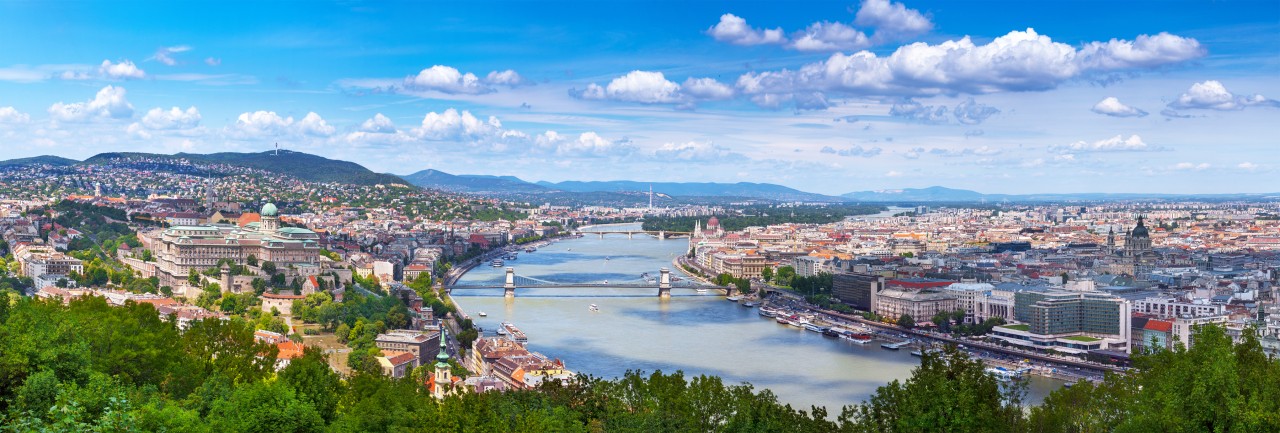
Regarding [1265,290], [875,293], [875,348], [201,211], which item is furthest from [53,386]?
[201,211]

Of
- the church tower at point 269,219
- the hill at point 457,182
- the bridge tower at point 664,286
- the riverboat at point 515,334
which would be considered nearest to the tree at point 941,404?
the riverboat at point 515,334

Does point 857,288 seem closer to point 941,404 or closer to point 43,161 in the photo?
point 941,404

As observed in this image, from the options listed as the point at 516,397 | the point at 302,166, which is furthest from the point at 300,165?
the point at 516,397

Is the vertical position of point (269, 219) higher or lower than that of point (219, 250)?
higher

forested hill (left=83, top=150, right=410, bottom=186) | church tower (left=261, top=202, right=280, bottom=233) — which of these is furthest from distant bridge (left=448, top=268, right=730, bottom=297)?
forested hill (left=83, top=150, right=410, bottom=186)

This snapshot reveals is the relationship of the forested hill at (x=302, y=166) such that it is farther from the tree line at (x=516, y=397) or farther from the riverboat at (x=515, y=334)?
the tree line at (x=516, y=397)

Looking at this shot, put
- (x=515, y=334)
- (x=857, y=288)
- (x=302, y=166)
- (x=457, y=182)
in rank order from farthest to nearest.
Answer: (x=457, y=182)
(x=302, y=166)
(x=857, y=288)
(x=515, y=334)
